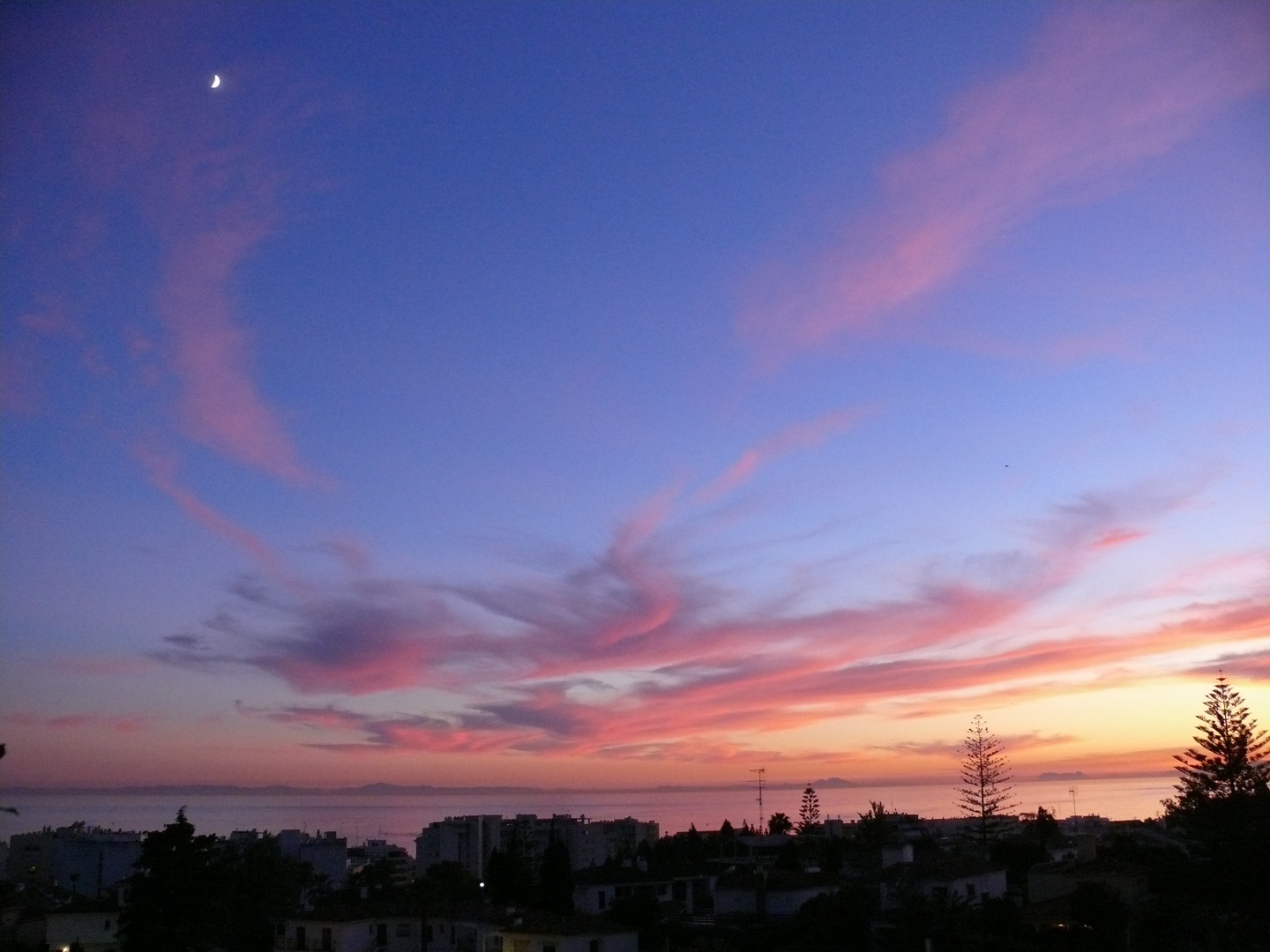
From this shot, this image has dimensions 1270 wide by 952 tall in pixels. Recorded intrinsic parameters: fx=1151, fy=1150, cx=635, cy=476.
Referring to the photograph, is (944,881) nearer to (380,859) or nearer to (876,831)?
(876,831)

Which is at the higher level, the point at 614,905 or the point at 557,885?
the point at 557,885

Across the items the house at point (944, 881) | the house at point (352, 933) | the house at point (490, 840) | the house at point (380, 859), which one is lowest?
the house at point (380, 859)

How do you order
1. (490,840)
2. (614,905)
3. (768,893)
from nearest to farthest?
(768,893)
(614,905)
(490,840)

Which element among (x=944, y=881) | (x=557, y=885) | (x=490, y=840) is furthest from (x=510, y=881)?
(x=490, y=840)

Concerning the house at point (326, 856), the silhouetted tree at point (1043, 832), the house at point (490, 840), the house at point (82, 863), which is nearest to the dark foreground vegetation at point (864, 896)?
the silhouetted tree at point (1043, 832)

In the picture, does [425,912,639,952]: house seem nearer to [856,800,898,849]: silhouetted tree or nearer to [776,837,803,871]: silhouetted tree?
[776,837,803,871]: silhouetted tree

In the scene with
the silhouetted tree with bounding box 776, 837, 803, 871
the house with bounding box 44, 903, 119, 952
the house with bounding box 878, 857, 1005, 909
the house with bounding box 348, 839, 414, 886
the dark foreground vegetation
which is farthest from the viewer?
the house with bounding box 348, 839, 414, 886

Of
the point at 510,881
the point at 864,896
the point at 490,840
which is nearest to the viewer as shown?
the point at 864,896

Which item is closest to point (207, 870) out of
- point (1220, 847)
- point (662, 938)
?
point (662, 938)

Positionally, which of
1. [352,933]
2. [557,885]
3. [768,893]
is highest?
[557,885]

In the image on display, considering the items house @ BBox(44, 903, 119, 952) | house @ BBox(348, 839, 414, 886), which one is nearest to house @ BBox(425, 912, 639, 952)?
house @ BBox(44, 903, 119, 952)

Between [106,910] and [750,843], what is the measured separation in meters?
46.3

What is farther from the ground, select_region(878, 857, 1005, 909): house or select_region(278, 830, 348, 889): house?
select_region(878, 857, 1005, 909): house

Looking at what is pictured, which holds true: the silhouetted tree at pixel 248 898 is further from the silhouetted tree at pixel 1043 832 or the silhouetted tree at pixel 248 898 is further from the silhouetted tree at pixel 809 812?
the silhouetted tree at pixel 809 812
